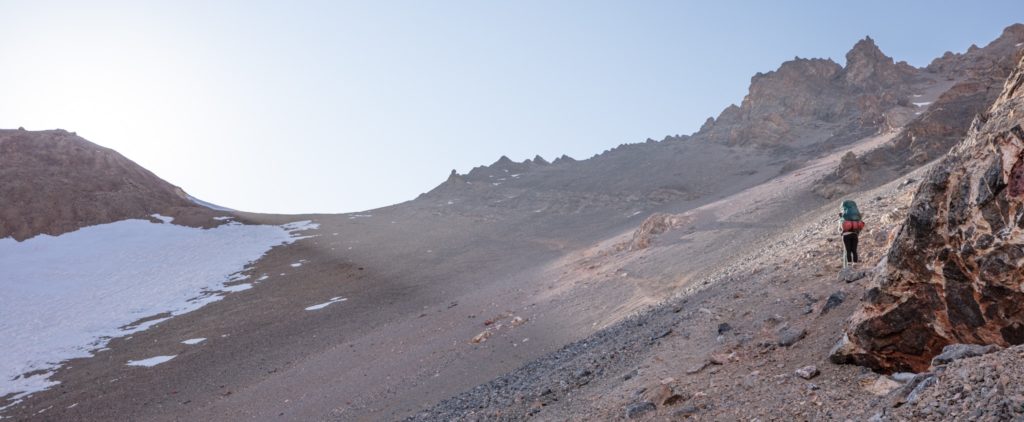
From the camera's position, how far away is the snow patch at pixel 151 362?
92.1ft

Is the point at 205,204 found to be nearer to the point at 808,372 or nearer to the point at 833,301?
the point at 833,301

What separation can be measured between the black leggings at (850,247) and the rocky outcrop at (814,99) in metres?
69.6

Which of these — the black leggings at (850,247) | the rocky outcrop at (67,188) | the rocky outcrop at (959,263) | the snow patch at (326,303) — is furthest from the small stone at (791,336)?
the rocky outcrop at (67,188)

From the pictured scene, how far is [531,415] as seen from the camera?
10.7 m

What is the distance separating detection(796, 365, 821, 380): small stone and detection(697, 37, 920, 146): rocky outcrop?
75.0 meters

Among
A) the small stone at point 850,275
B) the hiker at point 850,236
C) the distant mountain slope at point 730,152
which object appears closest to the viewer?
the small stone at point 850,275

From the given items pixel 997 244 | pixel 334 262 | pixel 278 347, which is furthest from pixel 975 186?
pixel 334 262

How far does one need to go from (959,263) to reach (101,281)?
169ft

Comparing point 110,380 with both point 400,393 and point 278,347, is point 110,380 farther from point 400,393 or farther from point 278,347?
point 400,393

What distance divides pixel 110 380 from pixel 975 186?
31322mm

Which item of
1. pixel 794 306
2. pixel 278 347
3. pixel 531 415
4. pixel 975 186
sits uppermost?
pixel 975 186

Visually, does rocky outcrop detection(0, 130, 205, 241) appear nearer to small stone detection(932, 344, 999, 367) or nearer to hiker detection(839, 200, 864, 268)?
hiker detection(839, 200, 864, 268)

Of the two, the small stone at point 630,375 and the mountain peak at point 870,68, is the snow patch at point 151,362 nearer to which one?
the small stone at point 630,375

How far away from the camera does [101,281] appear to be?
43.9 metres
